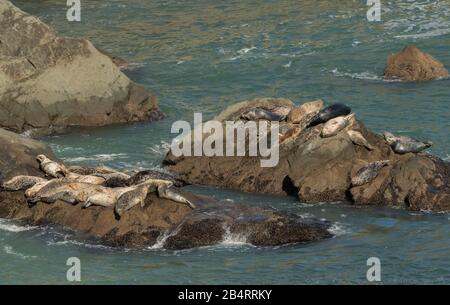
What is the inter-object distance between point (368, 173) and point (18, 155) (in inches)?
243

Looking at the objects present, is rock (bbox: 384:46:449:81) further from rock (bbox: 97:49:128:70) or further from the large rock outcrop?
the large rock outcrop

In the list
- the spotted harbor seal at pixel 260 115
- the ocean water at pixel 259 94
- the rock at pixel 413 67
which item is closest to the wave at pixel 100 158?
the ocean water at pixel 259 94

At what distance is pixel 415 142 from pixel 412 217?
7.23 ft

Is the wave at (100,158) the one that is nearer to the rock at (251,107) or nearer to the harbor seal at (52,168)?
the rock at (251,107)

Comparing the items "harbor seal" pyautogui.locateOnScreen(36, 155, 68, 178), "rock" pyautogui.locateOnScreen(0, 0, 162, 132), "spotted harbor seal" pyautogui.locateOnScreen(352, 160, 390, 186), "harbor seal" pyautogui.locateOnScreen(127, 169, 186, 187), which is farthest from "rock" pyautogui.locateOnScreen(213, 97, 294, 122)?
"rock" pyautogui.locateOnScreen(0, 0, 162, 132)

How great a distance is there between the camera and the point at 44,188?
19531mm

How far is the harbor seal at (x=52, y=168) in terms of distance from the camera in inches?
824

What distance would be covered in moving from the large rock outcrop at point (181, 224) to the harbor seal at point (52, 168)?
1570 millimetres

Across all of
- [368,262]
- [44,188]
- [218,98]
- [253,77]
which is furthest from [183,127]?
[368,262]

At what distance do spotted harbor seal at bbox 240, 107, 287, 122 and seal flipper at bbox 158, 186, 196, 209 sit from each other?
15.6ft

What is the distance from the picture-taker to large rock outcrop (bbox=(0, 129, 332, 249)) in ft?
59.0

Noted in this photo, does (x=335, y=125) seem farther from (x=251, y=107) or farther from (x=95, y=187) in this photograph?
(x=95, y=187)

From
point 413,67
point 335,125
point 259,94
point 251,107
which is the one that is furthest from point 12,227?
point 413,67

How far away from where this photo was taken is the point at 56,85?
2680cm
